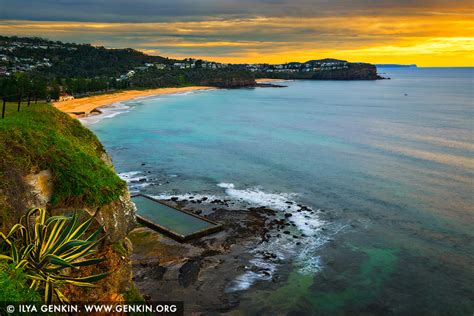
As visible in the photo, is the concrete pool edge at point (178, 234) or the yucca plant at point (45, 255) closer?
the yucca plant at point (45, 255)

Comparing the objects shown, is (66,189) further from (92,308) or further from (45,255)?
(45,255)

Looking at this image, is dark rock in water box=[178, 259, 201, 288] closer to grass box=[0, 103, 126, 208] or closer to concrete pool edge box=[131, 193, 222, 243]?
concrete pool edge box=[131, 193, 222, 243]

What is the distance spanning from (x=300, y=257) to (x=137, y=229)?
10.6m

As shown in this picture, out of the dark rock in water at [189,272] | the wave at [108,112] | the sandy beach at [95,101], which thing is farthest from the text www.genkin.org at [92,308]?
the sandy beach at [95,101]

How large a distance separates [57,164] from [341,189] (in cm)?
2946

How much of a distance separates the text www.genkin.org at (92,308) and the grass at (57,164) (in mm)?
3104

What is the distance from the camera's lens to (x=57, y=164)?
13047 millimetres

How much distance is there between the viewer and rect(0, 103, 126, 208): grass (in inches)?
485

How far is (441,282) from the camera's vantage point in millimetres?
22000

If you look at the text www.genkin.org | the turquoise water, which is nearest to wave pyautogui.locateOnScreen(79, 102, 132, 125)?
the turquoise water

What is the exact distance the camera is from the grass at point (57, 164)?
12.3 metres

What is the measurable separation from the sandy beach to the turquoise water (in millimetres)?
7884

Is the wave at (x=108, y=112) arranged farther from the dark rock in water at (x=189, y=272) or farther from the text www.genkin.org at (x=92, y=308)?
the text www.genkin.org at (x=92, y=308)

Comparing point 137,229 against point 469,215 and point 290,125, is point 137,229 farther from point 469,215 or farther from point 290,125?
point 290,125
